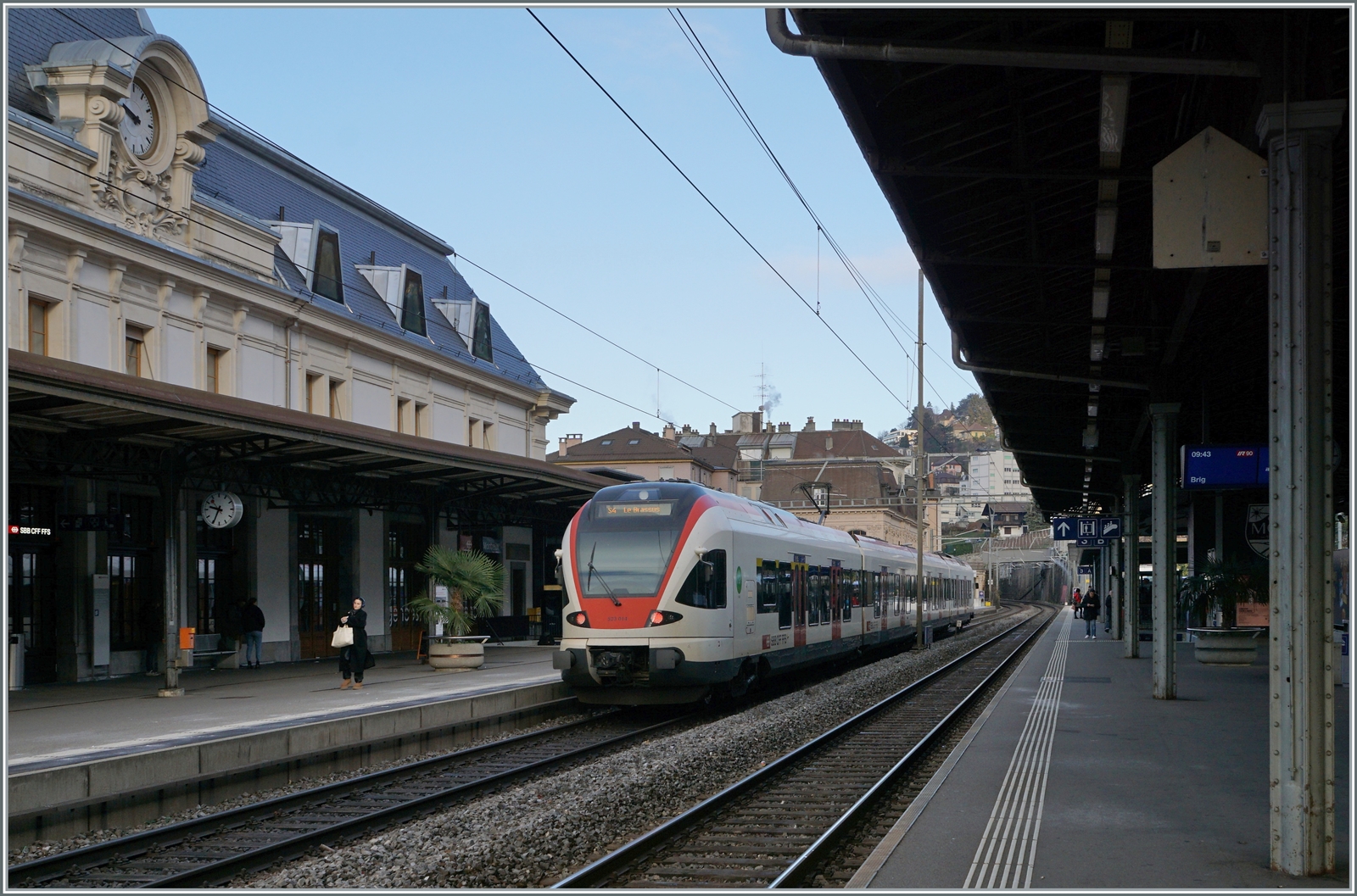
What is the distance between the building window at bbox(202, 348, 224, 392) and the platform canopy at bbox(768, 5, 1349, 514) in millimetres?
14145

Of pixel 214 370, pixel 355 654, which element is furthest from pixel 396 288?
pixel 355 654

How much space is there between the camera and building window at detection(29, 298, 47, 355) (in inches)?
785

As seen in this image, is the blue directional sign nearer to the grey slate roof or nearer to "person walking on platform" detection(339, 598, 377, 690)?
the grey slate roof

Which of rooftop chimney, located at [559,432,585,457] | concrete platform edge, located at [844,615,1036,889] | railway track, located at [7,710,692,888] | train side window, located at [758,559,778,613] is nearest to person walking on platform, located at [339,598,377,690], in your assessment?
railway track, located at [7,710,692,888]

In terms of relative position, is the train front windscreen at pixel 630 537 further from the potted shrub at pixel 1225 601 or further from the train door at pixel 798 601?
the potted shrub at pixel 1225 601

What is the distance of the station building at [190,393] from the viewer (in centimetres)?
1809

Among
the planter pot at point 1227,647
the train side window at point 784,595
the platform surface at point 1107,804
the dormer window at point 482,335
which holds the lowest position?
the planter pot at point 1227,647

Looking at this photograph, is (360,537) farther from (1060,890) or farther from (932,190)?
(1060,890)

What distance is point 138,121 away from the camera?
22.5m

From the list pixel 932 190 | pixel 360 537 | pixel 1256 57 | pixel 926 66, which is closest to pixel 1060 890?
pixel 1256 57

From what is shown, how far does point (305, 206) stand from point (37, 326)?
11.3m

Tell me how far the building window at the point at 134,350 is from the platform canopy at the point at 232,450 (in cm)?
232

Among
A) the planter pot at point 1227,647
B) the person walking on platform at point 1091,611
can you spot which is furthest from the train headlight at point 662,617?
the person walking on platform at point 1091,611

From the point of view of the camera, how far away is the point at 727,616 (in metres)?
17.4
